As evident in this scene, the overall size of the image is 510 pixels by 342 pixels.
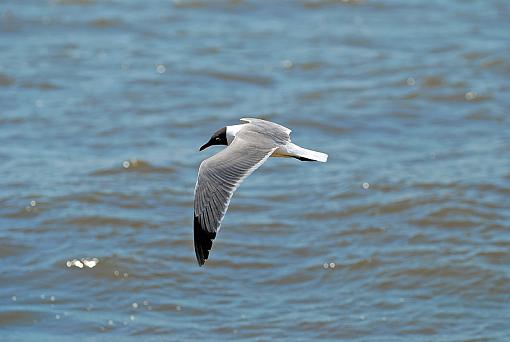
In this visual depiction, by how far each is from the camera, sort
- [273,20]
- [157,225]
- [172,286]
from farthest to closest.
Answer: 1. [273,20]
2. [157,225]
3. [172,286]

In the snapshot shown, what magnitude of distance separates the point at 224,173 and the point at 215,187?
0.11m

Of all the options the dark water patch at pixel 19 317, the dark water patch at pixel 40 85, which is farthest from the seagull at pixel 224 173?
the dark water patch at pixel 40 85

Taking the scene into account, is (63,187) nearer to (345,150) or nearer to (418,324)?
(345,150)

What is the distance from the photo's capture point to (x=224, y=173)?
5176mm

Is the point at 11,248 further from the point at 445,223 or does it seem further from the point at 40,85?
the point at 40,85

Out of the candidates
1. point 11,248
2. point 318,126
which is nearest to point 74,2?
point 318,126

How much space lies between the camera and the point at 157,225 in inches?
299

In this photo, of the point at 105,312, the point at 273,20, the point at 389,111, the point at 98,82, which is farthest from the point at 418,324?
the point at 273,20

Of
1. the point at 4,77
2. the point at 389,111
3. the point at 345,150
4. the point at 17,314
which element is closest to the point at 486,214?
the point at 345,150

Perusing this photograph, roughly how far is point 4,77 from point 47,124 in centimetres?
121

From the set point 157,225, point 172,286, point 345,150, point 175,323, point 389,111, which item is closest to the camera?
point 175,323

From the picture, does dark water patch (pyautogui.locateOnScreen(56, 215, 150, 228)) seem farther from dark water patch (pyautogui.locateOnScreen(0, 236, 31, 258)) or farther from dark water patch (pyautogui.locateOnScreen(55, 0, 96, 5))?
dark water patch (pyautogui.locateOnScreen(55, 0, 96, 5))

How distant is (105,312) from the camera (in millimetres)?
6477

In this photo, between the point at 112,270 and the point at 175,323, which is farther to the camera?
the point at 112,270
